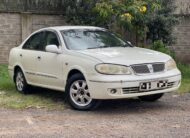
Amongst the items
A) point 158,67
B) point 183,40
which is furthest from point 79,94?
point 183,40

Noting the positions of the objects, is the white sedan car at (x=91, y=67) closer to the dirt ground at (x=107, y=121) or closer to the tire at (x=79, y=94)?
the tire at (x=79, y=94)

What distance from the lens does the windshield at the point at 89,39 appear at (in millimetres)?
8969

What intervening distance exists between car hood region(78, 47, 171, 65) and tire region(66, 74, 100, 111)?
497mm

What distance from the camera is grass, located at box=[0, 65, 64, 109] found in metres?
8.90

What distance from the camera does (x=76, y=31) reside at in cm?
946

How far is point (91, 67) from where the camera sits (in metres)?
8.01

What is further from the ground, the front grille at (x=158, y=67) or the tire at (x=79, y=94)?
the front grille at (x=158, y=67)

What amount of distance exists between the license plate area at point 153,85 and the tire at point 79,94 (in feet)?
2.73

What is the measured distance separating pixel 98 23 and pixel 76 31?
15.9 feet

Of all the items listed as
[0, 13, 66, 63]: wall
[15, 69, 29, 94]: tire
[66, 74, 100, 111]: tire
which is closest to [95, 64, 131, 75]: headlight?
[66, 74, 100, 111]: tire

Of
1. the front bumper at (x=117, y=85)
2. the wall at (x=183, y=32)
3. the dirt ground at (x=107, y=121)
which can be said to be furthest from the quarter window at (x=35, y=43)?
the wall at (x=183, y=32)

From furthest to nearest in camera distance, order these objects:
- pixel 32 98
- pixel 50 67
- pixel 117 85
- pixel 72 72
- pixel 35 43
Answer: pixel 35 43 < pixel 32 98 < pixel 50 67 < pixel 72 72 < pixel 117 85

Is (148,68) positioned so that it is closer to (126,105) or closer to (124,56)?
(124,56)

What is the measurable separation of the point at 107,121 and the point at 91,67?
41.1 inches
